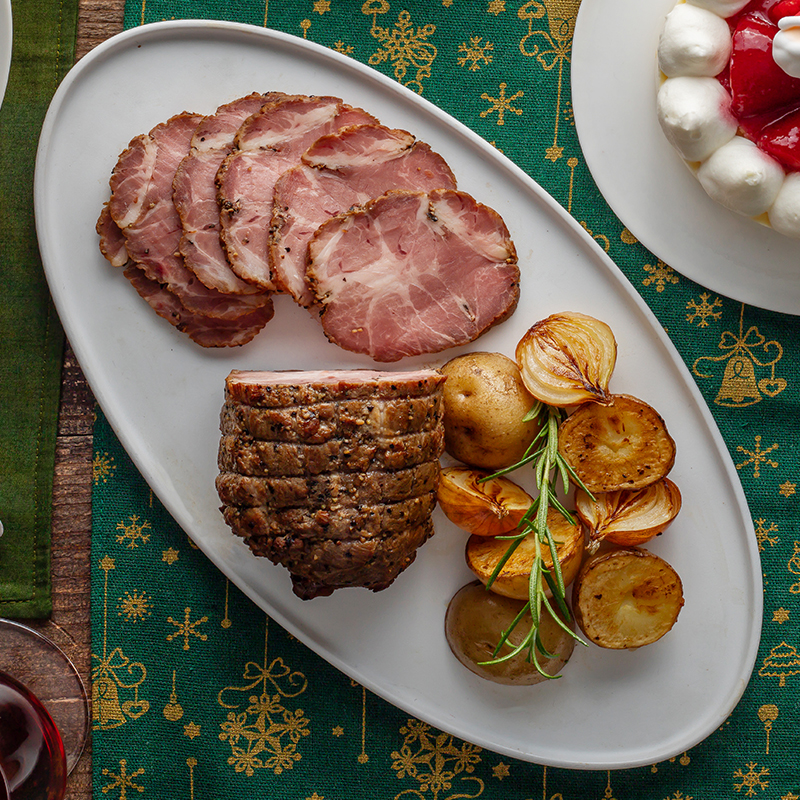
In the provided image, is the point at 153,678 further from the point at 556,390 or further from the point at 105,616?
the point at 556,390

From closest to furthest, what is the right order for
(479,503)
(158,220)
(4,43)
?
1. (4,43)
2. (479,503)
3. (158,220)

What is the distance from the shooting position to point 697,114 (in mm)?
1910

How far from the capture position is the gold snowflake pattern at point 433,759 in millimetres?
2352

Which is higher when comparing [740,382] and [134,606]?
[740,382]

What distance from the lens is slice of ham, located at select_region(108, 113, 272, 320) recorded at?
7.04 ft

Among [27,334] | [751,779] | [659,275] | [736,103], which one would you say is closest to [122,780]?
[27,334]

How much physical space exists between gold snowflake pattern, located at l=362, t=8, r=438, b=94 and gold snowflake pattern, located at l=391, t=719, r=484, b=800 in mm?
2173

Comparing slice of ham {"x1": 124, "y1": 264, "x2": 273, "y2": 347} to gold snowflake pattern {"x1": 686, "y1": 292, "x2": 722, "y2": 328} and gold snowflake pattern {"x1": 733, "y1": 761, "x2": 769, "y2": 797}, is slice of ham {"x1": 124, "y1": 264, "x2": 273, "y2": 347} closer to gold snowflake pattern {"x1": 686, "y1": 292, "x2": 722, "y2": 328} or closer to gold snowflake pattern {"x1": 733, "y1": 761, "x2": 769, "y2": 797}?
gold snowflake pattern {"x1": 686, "y1": 292, "x2": 722, "y2": 328}

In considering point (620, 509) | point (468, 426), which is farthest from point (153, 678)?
point (620, 509)

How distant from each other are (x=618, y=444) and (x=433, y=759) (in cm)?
124

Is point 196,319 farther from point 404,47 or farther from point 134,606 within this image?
point 404,47

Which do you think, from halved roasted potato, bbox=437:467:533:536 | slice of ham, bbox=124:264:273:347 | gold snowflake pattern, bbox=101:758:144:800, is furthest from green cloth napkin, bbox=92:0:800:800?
halved roasted potato, bbox=437:467:533:536

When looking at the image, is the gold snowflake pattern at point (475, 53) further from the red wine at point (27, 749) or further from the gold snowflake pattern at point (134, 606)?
the red wine at point (27, 749)

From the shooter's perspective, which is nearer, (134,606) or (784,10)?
(784,10)
